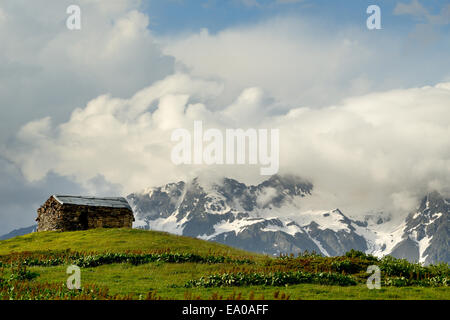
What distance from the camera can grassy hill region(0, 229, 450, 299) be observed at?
84.4 feet

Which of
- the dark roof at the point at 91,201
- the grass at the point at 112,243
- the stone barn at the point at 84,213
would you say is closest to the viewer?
the grass at the point at 112,243

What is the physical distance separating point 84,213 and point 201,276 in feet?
165

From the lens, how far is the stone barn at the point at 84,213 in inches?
3093

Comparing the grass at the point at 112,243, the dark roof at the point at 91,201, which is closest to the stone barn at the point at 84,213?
the dark roof at the point at 91,201

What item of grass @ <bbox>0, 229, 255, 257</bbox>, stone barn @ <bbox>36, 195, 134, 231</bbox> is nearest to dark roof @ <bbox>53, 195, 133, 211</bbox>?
stone barn @ <bbox>36, 195, 134, 231</bbox>

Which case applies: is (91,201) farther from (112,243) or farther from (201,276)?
(201,276)

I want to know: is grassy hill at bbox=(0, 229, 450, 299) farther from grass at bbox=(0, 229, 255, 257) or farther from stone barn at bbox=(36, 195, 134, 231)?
stone barn at bbox=(36, 195, 134, 231)

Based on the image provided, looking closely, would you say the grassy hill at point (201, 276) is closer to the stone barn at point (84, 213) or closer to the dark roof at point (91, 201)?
the stone barn at point (84, 213)

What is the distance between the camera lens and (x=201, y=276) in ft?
110

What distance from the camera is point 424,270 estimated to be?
118 ft

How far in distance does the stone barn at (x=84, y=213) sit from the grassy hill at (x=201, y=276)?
78.0 feet
